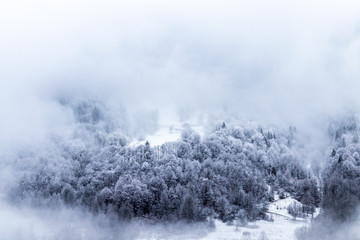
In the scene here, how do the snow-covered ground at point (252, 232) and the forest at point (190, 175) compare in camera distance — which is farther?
the forest at point (190, 175)

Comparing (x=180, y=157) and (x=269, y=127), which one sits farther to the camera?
(x=269, y=127)

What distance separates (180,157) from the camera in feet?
266

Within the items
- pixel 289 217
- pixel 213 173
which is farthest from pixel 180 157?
pixel 289 217

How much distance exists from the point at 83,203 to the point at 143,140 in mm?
21260

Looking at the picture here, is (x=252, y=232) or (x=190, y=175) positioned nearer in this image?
(x=252, y=232)

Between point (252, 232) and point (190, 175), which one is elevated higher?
point (190, 175)

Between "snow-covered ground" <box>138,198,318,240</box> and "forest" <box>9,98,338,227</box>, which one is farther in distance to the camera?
"forest" <box>9,98,338,227</box>

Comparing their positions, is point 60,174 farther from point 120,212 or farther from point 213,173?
point 213,173

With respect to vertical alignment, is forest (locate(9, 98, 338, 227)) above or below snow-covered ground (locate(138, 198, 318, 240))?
above

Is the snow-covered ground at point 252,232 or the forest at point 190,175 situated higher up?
the forest at point 190,175

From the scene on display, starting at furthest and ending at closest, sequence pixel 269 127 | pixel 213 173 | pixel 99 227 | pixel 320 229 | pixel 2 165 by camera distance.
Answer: pixel 269 127 → pixel 2 165 → pixel 213 173 → pixel 99 227 → pixel 320 229

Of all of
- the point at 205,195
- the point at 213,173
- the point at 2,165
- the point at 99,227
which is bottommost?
the point at 99,227

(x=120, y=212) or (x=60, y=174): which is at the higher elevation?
(x=60, y=174)

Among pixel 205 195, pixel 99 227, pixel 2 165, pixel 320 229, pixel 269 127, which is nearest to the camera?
pixel 320 229
